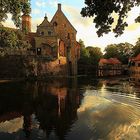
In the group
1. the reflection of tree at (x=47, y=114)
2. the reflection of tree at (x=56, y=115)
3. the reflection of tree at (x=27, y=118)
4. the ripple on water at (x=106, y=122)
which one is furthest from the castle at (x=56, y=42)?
the ripple on water at (x=106, y=122)

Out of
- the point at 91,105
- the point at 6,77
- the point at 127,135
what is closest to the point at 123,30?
the point at 127,135

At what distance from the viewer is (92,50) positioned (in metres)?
141

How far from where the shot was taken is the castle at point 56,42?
7050 cm

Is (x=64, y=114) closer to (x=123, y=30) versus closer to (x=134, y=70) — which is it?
(x=123, y=30)

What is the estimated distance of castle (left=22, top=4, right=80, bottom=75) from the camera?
70.5m

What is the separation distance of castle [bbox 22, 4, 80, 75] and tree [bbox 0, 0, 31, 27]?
38.6 m

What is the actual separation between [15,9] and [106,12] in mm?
12258

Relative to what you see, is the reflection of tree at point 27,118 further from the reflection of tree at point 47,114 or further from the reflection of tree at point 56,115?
the reflection of tree at point 56,115

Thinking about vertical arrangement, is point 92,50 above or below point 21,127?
above

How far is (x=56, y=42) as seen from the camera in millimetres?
71562

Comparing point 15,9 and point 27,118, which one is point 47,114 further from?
point 15,9

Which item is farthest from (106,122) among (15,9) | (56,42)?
(56,42)

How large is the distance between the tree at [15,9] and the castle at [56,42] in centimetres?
3863

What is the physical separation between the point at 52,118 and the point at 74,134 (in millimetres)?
4365
